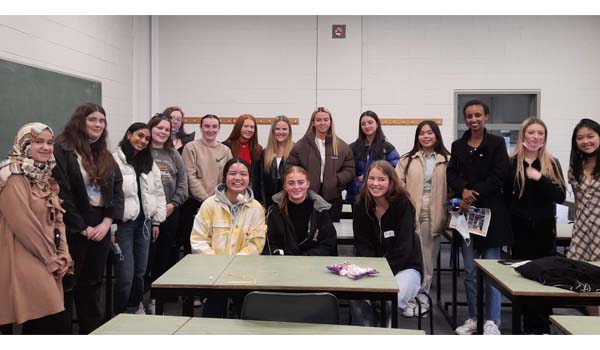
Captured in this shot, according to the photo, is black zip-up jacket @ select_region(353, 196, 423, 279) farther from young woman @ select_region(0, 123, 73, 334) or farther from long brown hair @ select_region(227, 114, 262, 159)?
young woman @ select_region(0, 123, 73, 334)

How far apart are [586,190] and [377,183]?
119 cm

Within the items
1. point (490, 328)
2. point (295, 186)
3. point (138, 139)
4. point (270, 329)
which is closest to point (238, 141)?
point (138, 139)

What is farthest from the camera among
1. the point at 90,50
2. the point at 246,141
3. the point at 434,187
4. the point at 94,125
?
the point at 90,50

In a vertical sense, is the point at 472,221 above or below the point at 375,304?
above

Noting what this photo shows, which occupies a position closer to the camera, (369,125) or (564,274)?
(564,274)

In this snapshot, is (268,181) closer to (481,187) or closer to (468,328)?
(481,187)

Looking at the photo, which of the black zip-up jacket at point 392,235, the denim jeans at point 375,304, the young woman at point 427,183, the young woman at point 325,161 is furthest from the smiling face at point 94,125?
the young woman at point 427,183

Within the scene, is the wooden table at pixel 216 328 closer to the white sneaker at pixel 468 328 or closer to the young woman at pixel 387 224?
the young woman at pixel 387 224

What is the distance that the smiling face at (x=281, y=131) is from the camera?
12.8 ft

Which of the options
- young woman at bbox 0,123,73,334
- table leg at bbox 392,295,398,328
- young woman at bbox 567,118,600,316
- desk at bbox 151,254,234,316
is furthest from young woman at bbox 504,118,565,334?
young woman at bbox 0,123,73,334

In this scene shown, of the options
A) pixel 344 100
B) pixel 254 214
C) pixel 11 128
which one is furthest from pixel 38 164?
pixel 344 100

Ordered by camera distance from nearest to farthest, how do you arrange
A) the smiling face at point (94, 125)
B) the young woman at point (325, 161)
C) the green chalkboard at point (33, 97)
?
the smiling face at point (94, 125), the green chalkboard at point (33, 97), the young woman at point (325, 161)

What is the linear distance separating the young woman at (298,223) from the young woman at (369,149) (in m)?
0.97

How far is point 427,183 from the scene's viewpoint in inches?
142
